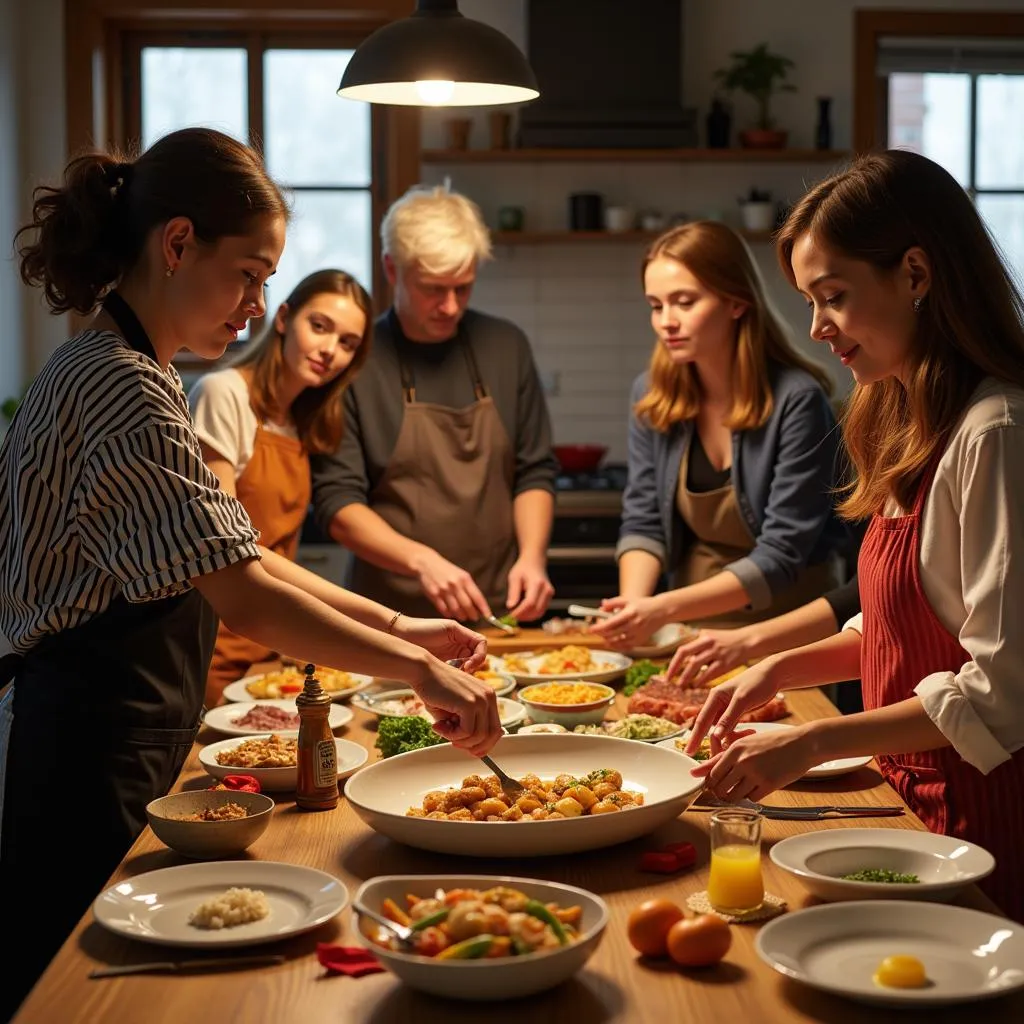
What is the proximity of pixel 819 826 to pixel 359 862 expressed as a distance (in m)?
0.61

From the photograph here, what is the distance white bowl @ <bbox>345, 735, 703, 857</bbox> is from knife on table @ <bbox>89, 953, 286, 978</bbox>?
27cm

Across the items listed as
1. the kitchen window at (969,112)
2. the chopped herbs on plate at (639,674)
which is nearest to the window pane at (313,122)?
the kitchen window at (969,112)

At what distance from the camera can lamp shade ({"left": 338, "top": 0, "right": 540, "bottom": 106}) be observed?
2.43 m

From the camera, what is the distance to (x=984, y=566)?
171 cm

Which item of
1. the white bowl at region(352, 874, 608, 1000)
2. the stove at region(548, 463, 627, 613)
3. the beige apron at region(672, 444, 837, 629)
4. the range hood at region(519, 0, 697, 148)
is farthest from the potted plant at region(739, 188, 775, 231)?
the white bowl at region(352, 874, 608, 1000)

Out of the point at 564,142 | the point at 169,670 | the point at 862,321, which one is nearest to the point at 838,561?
the point at 862,321

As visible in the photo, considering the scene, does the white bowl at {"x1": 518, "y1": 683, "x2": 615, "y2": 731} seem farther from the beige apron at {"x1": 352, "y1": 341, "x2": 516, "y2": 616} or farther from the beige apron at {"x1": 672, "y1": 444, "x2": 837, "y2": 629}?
the beige apron at {"x1": 352, "y1": 341, "x2": 516, "y2": 616}

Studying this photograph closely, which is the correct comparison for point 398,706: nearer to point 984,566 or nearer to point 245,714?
point 245,714

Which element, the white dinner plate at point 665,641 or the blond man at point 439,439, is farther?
the blond man at point 439,439

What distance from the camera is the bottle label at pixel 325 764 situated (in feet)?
6.04

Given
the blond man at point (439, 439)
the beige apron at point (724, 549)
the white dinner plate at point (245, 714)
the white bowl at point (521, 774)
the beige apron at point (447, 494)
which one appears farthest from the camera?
the beige apron at point (447, 494)

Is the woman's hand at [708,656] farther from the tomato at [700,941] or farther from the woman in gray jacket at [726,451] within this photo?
the tomato at [700,941]

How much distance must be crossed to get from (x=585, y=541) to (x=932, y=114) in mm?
2612

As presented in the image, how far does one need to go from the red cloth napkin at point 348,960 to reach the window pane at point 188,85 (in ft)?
16.1
